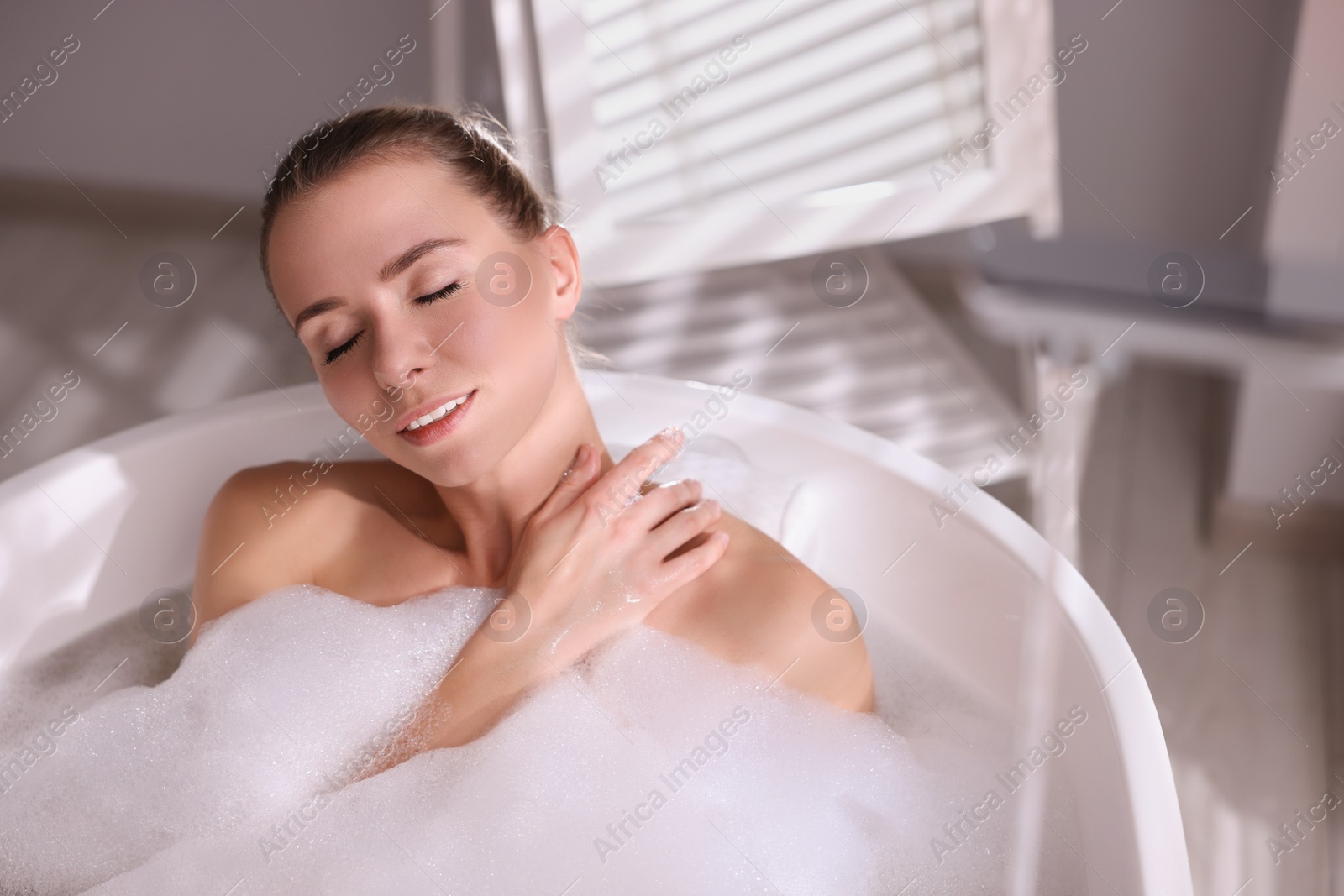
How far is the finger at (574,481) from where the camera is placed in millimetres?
1179

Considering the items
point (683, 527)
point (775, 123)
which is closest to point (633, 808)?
point (683, 527)

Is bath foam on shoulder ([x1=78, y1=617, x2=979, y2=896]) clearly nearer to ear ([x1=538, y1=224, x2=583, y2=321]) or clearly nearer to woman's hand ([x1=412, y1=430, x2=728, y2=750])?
woman's hand ([x1=412, y1=430, x2=728, y2=750])

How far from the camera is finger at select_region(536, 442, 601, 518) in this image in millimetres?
1179

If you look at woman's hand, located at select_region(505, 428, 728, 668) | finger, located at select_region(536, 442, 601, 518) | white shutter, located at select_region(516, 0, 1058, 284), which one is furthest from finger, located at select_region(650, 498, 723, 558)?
white shutter, located at select_region(516, 0, 1058, 284)

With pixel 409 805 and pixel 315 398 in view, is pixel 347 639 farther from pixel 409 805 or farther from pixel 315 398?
pixel 315 398

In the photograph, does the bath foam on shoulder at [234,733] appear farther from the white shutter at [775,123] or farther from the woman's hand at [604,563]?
the white shutter at [775,123]

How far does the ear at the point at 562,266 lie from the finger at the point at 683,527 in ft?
0.86

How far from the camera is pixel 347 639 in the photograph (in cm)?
122

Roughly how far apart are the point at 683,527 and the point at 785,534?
26 centimetres

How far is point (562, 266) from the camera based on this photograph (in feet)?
3.90

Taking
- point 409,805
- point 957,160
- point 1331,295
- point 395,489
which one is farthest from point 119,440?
point 957,160

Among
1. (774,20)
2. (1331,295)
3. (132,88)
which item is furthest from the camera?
(132,88)

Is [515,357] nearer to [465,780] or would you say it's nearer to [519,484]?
[519,484]

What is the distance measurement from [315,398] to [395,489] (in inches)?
8.5
